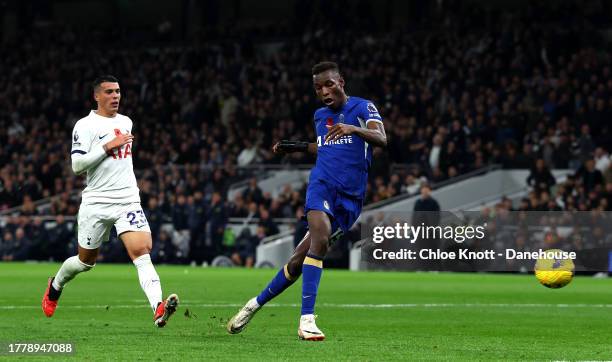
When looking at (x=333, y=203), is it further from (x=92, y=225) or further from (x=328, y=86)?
(x=92, y=225)

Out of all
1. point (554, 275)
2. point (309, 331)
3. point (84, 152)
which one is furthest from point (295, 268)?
point (554, 275)

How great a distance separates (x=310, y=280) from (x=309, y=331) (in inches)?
17.4

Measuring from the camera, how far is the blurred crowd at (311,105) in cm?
2911

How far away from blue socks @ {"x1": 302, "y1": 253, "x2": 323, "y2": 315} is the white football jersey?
183 centimetres

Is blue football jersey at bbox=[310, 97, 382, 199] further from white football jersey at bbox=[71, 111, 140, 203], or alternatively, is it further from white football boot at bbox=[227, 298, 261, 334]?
white football jersey at bbox=[71, 111, 140, 203]

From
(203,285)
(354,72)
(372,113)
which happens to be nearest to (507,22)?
(354,72)

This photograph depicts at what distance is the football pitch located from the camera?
9258 millimetres

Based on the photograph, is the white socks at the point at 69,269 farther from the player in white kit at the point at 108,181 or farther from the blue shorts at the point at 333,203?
the blue shorts at the point at 333,203

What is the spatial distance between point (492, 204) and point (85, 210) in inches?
745

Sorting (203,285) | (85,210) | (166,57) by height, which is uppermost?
(166,57)

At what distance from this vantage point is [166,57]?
41406 millimetres

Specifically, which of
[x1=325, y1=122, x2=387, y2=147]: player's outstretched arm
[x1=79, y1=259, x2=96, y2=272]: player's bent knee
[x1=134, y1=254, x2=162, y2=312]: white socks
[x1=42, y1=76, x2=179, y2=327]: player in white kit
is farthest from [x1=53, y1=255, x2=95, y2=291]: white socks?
[x1=325, y1=122, x2=387, y2=147]: player's outstretched arm

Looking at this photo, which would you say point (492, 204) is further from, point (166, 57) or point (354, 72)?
point (166, 57)

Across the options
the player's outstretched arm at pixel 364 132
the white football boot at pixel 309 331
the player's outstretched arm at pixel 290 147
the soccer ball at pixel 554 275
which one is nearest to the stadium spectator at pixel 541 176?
the soccer ball at pixel 554 275
